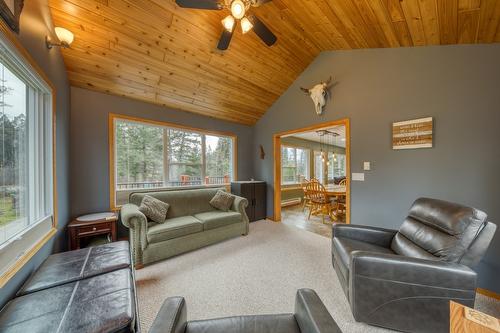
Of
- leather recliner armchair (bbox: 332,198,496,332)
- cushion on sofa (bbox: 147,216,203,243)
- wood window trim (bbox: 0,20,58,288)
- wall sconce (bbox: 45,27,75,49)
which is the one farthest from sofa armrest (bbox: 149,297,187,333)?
wall sconce (bbox: 45,27,75,49)

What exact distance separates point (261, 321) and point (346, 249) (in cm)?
118

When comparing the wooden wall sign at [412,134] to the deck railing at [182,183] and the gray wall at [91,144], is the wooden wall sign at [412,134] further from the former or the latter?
the gray wall at [91,144]

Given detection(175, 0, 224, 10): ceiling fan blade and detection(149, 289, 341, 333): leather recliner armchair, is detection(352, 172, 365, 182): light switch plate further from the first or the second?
detection(175, 0, 224, 10): ceiling fan blade

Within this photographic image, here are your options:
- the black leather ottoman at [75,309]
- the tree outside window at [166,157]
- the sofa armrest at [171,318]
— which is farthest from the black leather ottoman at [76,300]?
the tree outside window at [166,157]

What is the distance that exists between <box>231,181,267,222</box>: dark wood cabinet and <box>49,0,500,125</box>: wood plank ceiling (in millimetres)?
1923

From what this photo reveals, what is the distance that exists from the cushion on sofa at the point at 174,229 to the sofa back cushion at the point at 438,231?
8.07 feet

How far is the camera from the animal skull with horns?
313 centimetres

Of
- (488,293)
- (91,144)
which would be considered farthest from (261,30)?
(488,293)

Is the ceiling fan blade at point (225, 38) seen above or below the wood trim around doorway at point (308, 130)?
above

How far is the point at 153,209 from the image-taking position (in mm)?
2686

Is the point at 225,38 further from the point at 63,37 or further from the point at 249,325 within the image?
the point at 249,325

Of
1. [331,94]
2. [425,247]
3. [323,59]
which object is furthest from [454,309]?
[323,59]

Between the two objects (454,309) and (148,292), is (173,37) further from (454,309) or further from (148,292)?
(454,309)

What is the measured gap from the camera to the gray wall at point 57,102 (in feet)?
4.38
